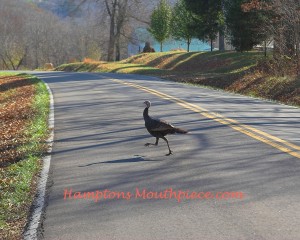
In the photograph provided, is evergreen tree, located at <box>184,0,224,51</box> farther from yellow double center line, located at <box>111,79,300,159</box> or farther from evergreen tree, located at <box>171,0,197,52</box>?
yellow double center line, located at <box>111,79,300,159</box>

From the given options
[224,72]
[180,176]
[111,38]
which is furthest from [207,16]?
[180,176]

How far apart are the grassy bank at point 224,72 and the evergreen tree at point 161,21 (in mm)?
6108

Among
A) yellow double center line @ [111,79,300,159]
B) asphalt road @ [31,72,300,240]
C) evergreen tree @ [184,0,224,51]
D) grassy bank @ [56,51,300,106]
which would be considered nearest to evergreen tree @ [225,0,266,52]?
grassy bank @ [56,51,300,106]

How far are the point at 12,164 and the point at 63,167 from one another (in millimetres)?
1005

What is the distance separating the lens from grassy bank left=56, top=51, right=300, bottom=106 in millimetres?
21642

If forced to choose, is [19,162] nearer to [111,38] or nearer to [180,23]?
[180,23]

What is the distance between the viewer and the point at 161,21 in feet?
195

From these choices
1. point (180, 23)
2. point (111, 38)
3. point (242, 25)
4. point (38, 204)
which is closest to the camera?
point (38, 204)

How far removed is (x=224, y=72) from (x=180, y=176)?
26.0m

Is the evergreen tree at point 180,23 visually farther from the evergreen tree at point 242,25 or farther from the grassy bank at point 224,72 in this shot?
the evergreen tree at point 242,25

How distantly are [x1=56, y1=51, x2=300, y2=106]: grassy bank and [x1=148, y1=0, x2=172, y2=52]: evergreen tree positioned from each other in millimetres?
6108

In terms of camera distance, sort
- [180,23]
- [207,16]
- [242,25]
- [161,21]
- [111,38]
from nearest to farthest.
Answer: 1. [242,25]
2. [207,16]
3. [180,23]
4. [111,38]
5. [161,21]

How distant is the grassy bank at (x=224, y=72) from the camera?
71.0ft

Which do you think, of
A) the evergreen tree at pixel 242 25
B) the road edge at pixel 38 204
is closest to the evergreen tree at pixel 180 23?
the evergreen tree at pixel 242 25
